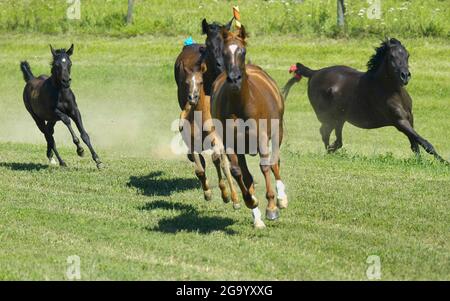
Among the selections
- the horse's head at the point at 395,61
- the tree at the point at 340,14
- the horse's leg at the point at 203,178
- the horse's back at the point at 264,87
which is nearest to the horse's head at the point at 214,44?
the horse's back at the point at 264,87

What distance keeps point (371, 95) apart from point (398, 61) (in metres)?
1.46

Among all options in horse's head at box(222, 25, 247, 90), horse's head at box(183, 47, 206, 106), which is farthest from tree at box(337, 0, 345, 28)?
horse's head at box(222, 25, 247, 90)

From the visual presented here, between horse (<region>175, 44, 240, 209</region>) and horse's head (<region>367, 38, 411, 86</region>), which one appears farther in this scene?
horse's head (<region>367, 38, 411, 86</region>)

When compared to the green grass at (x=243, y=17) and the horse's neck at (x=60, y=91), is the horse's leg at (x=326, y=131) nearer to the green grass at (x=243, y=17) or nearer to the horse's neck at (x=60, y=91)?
the horse's neck at (x=60, y=91)

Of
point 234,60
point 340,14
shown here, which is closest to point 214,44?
point 234,60

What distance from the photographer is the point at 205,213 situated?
13406 mm

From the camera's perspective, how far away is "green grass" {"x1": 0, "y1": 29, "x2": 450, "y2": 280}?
10.2m

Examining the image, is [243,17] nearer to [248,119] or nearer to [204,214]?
[204,214]

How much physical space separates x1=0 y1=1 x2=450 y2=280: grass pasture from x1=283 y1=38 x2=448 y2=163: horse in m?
1.00

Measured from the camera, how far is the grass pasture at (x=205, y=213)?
1020cm

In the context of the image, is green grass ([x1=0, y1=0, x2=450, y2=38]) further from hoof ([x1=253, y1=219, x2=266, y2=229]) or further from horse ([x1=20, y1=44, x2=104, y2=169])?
hoof ([x1=253, y1=219, x2=266, y2=229])

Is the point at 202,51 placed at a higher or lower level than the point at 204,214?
higher
